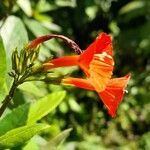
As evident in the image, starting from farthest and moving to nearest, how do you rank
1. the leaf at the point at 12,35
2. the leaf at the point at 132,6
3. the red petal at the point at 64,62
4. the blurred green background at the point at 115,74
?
the leaf at the point at 132,6 → the blurred green background at the point at 115,74 → the leaf at the point at 12,35 → the red petal at the point at 64,62

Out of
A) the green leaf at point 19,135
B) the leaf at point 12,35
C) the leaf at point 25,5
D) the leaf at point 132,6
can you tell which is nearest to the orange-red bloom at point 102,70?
the green leaf at point 19,135

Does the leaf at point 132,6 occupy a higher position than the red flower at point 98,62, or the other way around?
the red flower at point 98,62

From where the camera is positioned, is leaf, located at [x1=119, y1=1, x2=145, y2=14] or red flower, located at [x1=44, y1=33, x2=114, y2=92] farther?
leaf, located at [x1=119, y1=1, x2=145, y2=14]

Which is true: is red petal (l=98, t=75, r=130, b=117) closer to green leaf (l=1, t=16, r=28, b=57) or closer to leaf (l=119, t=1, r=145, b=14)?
green leaf (l=1, t=16, r=28, b=57)

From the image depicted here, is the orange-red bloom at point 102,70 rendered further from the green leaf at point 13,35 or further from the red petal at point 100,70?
the green leaf at point 13,35

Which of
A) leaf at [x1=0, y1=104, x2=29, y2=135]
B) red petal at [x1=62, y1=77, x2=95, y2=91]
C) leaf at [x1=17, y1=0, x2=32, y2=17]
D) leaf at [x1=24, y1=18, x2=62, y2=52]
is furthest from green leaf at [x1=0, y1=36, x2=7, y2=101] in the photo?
leaf at [x1=24, y1=18, x2=62, y2=52]

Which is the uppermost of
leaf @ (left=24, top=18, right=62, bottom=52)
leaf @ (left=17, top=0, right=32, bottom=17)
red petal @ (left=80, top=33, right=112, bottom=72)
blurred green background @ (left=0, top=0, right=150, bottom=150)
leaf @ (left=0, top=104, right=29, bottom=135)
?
red petal @ (left=80, top=33, right=112, bottom=72)

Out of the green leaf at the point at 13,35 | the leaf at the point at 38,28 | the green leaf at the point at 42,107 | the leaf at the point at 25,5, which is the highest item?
the green leaf at the point at 13,35

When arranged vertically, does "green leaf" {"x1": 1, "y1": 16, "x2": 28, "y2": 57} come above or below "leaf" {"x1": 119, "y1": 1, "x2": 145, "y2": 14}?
above
